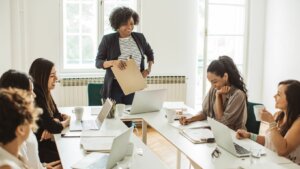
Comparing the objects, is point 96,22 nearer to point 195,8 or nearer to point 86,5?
point 86,5

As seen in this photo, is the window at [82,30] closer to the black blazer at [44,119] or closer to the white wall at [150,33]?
the white wall at [150,33]

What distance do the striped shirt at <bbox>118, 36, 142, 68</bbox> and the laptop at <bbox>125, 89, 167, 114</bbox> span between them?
0.49m

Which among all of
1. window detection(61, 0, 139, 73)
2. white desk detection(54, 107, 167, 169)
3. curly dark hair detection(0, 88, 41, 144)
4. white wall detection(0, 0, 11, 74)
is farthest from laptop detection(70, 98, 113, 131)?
window detection(61, 0, 139, 73)

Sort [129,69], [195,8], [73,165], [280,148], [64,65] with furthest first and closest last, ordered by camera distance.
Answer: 1. [195,8]
2. [64,65]
3. [129,69]
4. [280,148]
5. [73,165]

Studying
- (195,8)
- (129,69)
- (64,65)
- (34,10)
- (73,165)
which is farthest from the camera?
(195,8)

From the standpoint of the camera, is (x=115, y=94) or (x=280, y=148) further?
(x=115, y=94)

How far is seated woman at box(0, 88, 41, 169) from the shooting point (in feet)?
4.72

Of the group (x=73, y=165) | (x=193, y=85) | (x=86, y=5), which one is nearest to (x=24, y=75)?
(x=73, y=165)

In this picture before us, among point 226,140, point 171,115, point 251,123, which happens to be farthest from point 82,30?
point 226,140

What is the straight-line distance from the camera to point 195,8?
19.2ft

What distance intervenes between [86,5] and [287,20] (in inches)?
113

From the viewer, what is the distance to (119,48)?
3.68 m

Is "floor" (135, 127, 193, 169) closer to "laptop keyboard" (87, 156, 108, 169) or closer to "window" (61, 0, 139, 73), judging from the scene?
"window" (61, 0, 139, 73)

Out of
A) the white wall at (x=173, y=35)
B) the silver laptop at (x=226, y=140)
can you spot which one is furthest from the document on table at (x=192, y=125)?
the white wall at (x=173, y=35)
